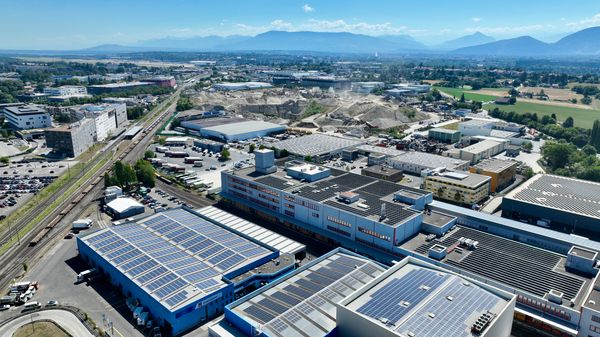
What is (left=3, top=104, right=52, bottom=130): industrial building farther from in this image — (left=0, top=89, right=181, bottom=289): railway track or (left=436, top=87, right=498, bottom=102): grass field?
(left=436, top=87, right=498, bottom=102): grass field

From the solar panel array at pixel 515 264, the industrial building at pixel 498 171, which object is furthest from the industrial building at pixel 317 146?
the solar panel array at pixel 515 264

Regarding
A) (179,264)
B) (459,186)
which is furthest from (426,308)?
(459,186)

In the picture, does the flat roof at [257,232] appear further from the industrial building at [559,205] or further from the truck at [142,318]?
the industrial building at [559,205]

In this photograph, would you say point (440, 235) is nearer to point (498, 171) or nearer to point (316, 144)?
point (498, 171)

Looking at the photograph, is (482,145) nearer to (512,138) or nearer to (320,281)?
(512,138)

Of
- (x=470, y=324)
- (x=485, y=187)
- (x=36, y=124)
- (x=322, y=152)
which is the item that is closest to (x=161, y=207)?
(x=322, y=152)

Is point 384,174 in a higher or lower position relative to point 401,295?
lower
